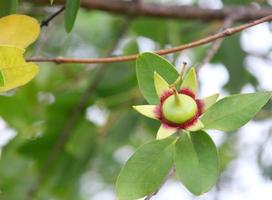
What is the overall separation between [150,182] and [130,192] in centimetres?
3

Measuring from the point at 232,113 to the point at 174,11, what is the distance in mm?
754

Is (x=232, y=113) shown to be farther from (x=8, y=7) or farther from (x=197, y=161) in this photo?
(x=8, y=7)

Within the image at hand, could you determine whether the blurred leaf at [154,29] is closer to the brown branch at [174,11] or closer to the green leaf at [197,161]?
the brown branch at [174,11]

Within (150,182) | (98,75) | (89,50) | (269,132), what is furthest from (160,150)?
(89,50)

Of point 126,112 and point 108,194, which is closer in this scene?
point 126,112

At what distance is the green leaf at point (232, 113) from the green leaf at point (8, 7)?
0.29m

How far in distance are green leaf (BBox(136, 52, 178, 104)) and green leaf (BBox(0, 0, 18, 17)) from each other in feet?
0.62

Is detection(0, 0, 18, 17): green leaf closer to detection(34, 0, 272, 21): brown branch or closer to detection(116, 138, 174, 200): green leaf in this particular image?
detection(116, 138, 174, 200): green leaf

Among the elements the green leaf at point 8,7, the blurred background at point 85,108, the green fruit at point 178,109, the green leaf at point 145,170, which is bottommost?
the blurred background at point 85,108

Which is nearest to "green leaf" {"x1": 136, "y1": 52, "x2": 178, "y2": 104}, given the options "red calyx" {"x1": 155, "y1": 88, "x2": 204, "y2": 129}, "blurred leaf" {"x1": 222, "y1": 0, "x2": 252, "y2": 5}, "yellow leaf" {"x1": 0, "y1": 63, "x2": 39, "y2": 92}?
"red calyx" {"x1": 155, "y1": 88, "x2": 204, "y2": 129}

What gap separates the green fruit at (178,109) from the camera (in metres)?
0.84

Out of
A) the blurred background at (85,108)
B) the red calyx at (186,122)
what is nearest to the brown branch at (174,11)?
the blurred background at (85,108)

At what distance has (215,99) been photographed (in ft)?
2.83

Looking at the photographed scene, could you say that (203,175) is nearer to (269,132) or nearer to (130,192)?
(130,192)
